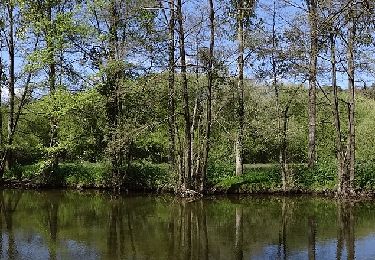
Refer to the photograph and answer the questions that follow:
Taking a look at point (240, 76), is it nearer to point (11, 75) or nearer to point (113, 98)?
point (113, 98)

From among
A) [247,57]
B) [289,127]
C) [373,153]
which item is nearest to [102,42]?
[247,57]

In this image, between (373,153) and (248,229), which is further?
(373,153)

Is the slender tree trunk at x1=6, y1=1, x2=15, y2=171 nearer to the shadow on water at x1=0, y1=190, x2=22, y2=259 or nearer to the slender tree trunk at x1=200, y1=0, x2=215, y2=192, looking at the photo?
the shadow on water at x1=0, y1=190, x2=22, y2=259

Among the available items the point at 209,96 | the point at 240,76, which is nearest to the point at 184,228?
the point at 209,96

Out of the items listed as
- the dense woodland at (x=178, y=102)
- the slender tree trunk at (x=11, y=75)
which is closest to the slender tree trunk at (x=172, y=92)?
the dense woodland at (x=178, y=102)

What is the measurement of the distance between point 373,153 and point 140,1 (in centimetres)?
1687

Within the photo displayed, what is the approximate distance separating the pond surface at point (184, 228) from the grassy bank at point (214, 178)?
1.27 m

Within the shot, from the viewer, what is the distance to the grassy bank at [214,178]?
23245 millimetres

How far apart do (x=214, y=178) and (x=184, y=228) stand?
9.04 metres

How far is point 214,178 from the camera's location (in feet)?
80.1

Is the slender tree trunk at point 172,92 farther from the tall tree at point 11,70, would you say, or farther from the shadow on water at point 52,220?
the tall tree at point 11,70

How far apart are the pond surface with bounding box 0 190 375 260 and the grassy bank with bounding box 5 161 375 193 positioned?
1.27m

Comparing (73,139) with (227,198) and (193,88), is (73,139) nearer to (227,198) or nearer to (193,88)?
(193,88)

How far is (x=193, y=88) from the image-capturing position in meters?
24.2
